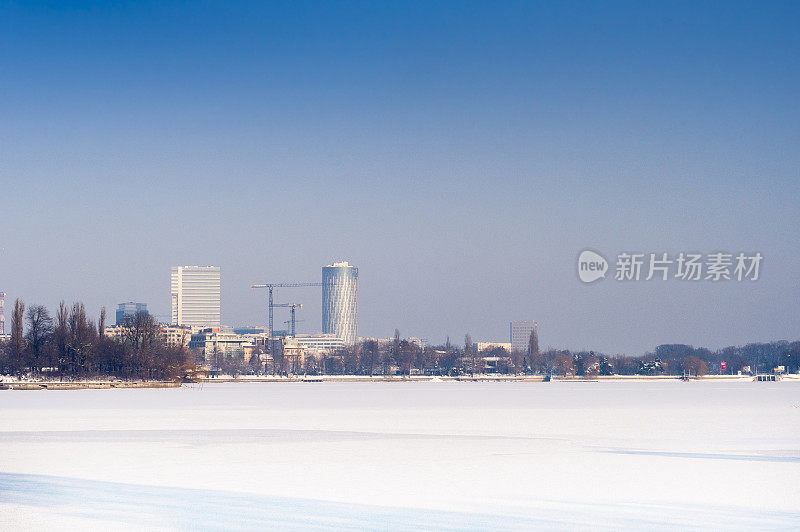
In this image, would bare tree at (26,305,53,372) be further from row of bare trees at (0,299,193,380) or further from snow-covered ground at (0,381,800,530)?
snow-covered ground at (0,381,800,530)

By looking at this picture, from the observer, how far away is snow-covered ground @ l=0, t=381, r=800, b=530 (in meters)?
14.3

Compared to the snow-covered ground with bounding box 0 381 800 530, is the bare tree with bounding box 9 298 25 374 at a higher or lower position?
higher

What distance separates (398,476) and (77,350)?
77391 mm

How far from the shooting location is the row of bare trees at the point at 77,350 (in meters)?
90.1

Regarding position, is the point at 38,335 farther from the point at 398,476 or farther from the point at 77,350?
the point at 398,476

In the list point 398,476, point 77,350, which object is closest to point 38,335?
point 77,350

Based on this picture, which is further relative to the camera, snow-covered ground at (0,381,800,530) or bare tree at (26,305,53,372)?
bare tree at (26,305,53,372)

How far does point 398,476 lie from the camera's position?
19031 millimetres

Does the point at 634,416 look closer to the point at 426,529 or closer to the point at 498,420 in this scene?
the point at 498,420

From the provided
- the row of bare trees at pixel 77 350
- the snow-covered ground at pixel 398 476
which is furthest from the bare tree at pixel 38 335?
the snow-covered ground at pixel 398 476

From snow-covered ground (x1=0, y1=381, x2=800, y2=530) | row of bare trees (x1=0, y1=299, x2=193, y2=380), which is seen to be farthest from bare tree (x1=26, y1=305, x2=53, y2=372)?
snow-covered ground (x1=0, y1=381, x2=800, y2=530)

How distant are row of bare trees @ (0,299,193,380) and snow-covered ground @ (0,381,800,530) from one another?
5849 centimetres

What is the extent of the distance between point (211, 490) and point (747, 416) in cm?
2950

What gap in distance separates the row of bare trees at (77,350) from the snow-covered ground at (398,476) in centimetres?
5849
